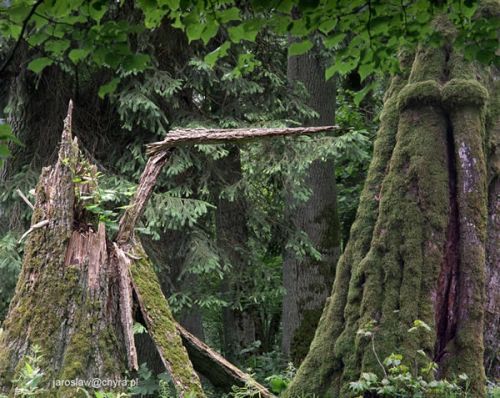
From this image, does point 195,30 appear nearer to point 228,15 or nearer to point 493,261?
point 228,15

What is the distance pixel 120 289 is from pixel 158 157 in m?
1.10

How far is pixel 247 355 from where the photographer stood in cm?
1332

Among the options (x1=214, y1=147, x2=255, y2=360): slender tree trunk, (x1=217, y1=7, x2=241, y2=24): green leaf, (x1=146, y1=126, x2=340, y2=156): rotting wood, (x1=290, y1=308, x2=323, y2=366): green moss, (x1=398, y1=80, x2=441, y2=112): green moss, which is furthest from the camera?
(x1=290, y1=308, x2=323, y2=366): green moss

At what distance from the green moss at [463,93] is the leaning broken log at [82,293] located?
1.23 m

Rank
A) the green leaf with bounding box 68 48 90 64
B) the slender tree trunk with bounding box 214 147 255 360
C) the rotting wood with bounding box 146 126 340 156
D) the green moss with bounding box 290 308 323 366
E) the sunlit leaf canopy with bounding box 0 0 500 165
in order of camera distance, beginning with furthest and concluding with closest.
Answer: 1. the green moss with bounding box 290 308 323 366
2. the slender tree trunk with bounding box 214 147 255 360
3. the rotting wood with bounding box 146 126 340 156
4. the green leaf with bounding box 68 48 90 64
5. the sunlit leaf canopy with bounding box 0 0 500 165

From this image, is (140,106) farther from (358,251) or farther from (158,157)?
(358,251)

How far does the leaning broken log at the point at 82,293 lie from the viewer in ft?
17.0

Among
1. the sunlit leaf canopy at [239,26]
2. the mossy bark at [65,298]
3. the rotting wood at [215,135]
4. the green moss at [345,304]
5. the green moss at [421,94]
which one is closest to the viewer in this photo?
the sunlit leaf canopy at [239,26]

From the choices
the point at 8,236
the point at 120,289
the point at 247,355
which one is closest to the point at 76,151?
the point at 120,289

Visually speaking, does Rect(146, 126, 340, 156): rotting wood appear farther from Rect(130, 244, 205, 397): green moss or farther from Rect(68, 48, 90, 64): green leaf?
Rect(68, 48, 90, 64): green leaf

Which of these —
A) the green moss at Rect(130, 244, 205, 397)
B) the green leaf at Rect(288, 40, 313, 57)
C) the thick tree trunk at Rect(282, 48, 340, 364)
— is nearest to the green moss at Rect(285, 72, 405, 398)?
the green moss at Rect(130, 244, 205, 397)

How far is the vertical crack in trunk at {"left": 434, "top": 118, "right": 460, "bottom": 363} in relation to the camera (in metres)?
5.46

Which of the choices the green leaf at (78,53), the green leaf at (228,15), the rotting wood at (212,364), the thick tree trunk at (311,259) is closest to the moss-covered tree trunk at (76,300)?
the rotting wood at (212,364)

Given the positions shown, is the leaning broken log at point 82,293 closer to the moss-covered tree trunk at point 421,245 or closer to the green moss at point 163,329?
the green moss at point 163,329
